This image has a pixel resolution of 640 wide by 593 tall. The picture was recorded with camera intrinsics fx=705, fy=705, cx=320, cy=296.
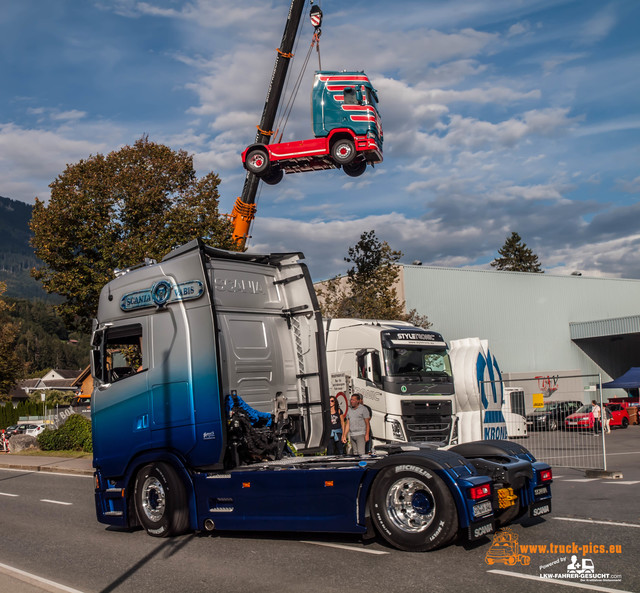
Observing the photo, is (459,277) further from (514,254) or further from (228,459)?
(514,254)

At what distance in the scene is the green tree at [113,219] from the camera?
21.9 metres

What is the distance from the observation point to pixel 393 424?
1591 cm

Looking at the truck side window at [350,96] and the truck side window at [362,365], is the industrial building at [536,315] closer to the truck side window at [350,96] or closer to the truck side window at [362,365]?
the truck side window at [350,96]

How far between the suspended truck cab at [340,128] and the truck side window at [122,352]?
502 inches

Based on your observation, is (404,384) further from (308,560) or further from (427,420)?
(308,560)

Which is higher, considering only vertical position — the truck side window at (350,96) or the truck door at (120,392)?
the truck side window at (350,96)

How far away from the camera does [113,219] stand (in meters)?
22.5

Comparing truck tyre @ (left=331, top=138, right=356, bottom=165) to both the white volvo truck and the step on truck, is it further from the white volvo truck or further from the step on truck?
the step on truck

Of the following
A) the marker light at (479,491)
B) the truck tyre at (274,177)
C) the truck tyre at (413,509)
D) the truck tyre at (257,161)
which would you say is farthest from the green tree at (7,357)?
the marker light at (479,491)

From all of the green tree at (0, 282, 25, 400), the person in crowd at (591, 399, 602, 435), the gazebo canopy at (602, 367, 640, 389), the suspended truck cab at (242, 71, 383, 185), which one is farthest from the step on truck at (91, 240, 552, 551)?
the green tree at (0, 282, 25, 400)

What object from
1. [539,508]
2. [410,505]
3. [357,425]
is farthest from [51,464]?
[539,508]

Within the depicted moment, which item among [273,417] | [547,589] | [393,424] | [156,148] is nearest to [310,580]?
[547,589]

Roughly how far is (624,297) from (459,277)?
1645cm

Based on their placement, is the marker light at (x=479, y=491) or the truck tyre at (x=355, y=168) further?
the truck tyre at (x=355, y=168)
